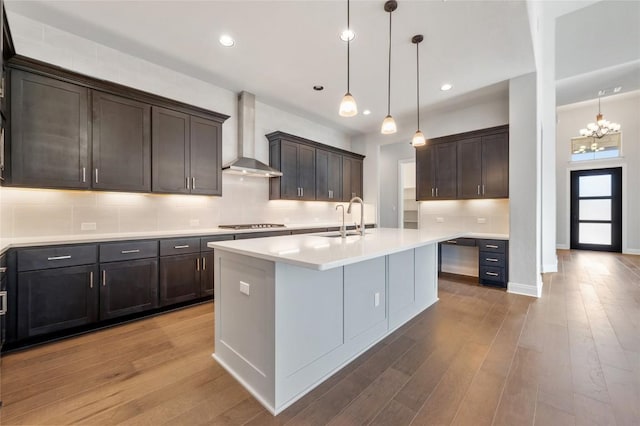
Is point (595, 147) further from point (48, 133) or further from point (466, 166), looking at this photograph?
point (48, 133)

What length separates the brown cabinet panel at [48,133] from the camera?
2.31 meters

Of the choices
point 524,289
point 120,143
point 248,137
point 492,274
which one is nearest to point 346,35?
point 248,137

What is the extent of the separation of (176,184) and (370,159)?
422 centimetres

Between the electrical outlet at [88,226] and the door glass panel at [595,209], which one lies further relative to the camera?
the door glass panel at [595,209]

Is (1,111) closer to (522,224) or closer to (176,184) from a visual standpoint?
(176,184)

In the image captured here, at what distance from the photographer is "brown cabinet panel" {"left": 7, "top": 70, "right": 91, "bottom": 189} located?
231cm

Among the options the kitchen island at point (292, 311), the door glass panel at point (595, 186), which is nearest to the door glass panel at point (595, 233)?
the door glass panel at point (595, 186)

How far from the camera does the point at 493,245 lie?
402cm

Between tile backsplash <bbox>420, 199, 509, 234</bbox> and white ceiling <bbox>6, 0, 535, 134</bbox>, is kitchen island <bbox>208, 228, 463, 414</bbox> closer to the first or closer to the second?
white ceiling <bbox>6, 0, 535, 134</bbox>

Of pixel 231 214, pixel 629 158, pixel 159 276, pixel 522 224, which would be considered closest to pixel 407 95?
pixel 522 224

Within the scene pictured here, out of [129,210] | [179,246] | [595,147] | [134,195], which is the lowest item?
[179,246]

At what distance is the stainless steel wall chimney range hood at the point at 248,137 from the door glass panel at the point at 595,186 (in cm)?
907

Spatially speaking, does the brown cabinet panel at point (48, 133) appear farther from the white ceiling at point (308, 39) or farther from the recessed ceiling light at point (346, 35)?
the recessed ceiling light at point (346, 35)

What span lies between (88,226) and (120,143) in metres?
0.98
